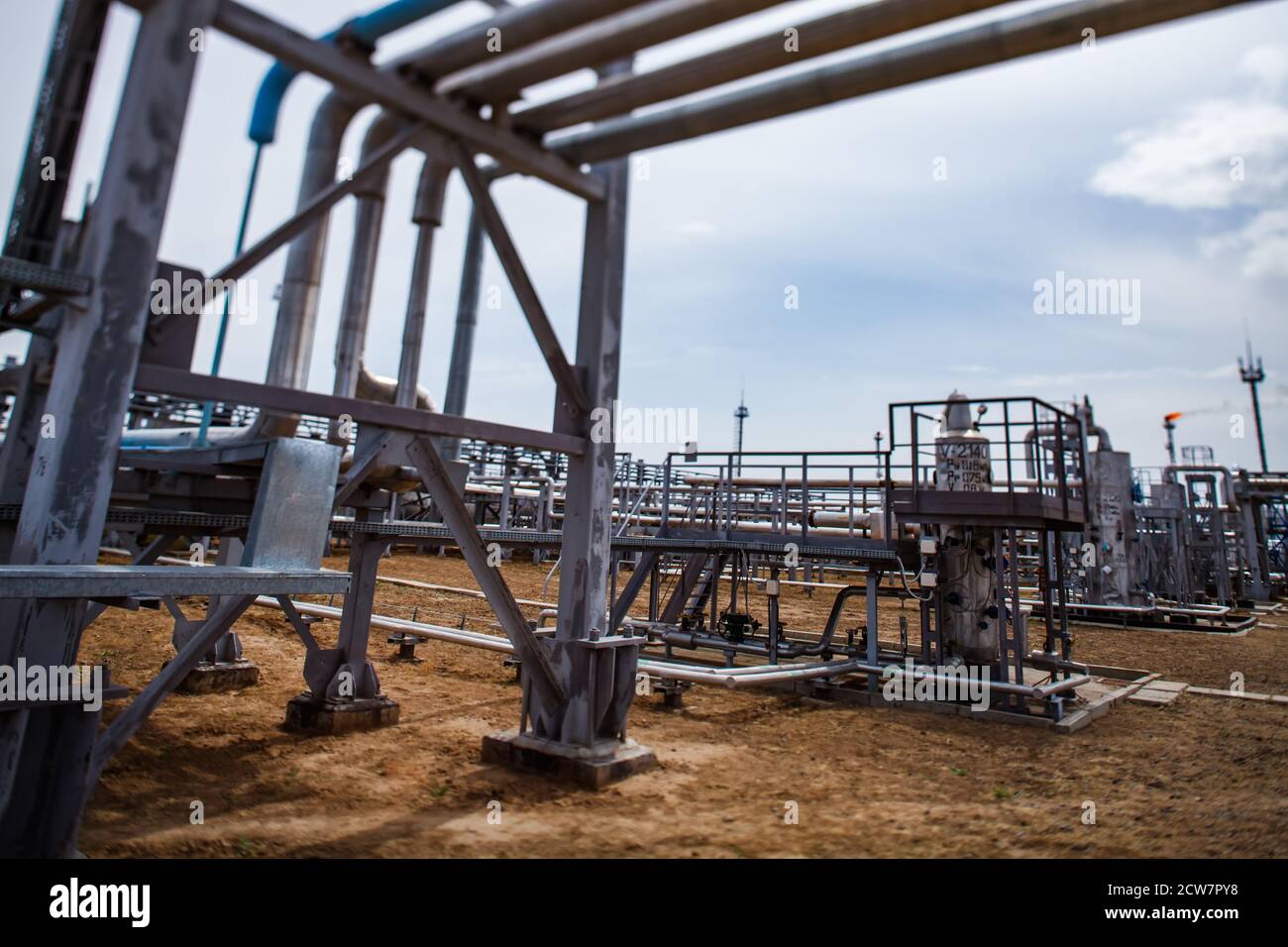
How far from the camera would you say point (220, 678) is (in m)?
8.90

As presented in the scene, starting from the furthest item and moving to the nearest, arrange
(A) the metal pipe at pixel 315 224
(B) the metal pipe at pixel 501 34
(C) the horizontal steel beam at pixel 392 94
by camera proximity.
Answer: (A) the metal pipe at pixel 315 224, (C) the horizontal steel beam at pixel 392 94, (B) the metal pipe at pixel 501 34

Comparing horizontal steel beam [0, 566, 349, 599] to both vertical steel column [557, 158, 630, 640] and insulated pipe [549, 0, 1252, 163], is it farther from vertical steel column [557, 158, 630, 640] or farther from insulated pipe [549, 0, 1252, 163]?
insulated pipe [549, 0, 1252, 163]

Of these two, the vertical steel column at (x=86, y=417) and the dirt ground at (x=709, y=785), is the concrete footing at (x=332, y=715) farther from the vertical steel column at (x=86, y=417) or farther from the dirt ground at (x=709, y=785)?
the vertical steel column at (x=86, y=417)

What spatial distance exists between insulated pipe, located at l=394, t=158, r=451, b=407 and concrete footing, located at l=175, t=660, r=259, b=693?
4.78 m

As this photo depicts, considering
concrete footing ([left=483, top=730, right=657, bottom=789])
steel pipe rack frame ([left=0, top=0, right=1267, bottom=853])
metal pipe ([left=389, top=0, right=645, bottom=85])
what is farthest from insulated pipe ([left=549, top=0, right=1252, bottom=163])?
concrete footing ([left=483, top=730, right=657, bottom=789])

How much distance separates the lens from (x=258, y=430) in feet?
17.2

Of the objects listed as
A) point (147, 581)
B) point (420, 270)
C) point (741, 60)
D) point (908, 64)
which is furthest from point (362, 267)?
point (908, 64)

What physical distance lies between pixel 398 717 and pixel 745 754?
3.65 metres

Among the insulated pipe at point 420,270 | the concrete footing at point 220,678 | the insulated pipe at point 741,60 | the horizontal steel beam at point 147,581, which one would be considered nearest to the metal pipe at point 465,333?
the insulated pipe at point 420,270

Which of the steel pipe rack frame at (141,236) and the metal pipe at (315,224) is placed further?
the metal pipe at (315,224)

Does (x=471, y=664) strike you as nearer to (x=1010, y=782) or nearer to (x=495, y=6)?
(x=1010, y=782)

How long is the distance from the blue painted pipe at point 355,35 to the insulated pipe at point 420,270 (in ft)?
4.45

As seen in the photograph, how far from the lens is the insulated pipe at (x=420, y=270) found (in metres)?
6.38
